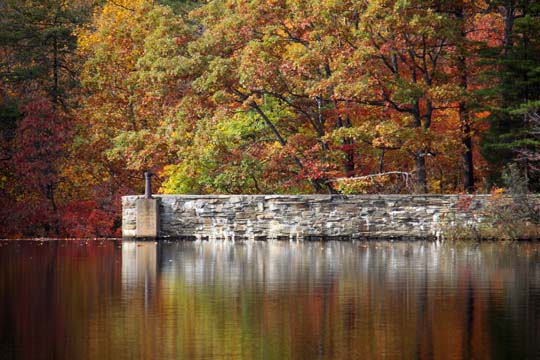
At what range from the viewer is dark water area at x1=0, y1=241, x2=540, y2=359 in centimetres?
1124

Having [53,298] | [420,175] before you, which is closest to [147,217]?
[420,175]

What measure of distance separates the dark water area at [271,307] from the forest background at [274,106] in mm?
10176

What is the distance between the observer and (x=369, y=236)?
1351 inches

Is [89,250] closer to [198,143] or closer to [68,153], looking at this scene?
[198,143]

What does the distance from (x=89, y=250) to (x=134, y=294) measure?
1334cm

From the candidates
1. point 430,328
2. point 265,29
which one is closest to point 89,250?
point 265,29

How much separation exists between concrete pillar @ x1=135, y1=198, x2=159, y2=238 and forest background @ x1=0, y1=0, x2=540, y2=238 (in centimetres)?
378

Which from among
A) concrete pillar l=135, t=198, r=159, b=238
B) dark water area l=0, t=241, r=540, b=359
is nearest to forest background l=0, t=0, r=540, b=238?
concrete pillar l=135, t=198, r=159, b=238

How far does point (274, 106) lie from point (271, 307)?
25155 millimetres

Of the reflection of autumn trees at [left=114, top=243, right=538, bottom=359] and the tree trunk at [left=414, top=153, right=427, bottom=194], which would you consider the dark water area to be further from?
the tree trunk at [left=414, top=153, right=427, bottom=194]

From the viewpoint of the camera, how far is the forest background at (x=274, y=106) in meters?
35.1

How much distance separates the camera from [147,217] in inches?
1358

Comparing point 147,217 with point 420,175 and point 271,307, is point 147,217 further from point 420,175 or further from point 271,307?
point 271,307

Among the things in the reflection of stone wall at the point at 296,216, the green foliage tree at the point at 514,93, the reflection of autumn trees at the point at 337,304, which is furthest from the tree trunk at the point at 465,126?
the reflection of autumn trees at the point at 337,304
